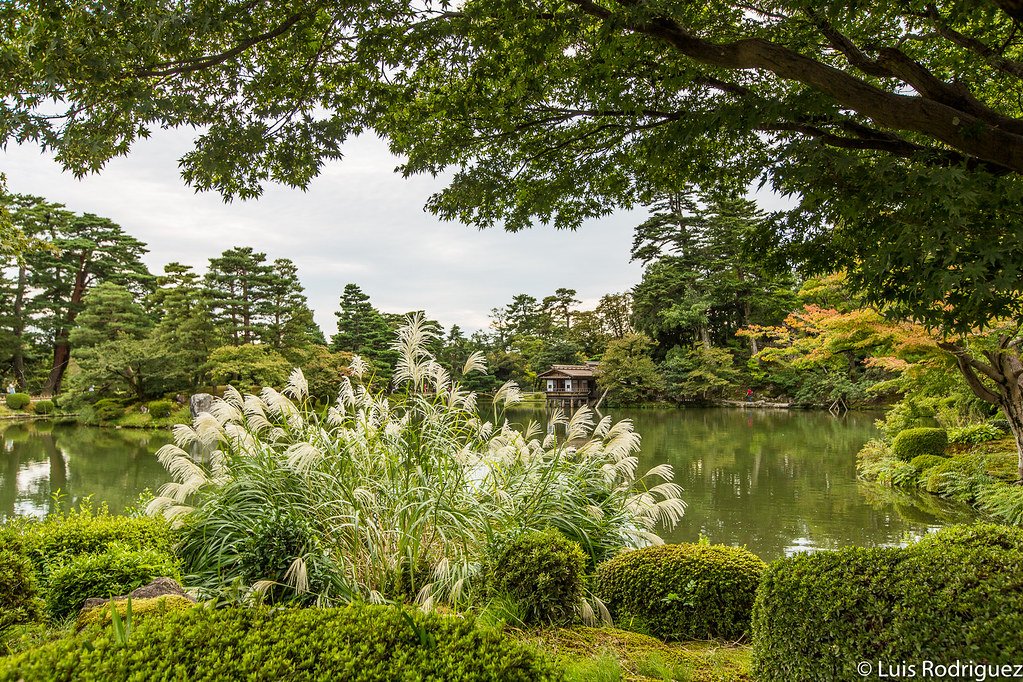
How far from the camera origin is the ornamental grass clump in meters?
3.11

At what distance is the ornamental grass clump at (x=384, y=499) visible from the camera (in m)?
3.11

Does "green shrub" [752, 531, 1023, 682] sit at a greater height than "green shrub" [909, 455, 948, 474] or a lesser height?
greater

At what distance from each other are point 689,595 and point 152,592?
8.19 ft

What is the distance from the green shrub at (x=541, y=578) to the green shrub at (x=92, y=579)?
1737 mm

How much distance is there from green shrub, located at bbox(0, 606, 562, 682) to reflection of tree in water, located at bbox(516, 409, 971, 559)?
5.31 metres

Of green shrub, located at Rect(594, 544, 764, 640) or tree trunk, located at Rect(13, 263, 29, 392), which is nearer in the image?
green shrub, located at Rect(594, 544, 764, 640)

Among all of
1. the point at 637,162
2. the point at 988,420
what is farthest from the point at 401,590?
the point at 988,420

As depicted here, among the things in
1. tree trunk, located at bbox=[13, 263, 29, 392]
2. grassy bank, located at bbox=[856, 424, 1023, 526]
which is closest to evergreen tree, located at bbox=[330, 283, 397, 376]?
tree trunk, located at bbox=[13, 263, 29, 392]

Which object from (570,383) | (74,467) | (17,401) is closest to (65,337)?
(17,401)

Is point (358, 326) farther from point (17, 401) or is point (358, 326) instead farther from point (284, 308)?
point (17, 401)

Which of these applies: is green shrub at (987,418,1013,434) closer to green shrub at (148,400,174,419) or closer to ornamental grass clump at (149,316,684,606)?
ornamental grass clump at (149,316,684,606)

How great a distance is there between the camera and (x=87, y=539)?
3330mm

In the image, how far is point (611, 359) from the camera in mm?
27844

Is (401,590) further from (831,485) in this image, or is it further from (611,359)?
(611,359)
